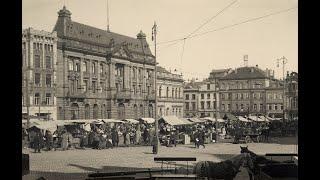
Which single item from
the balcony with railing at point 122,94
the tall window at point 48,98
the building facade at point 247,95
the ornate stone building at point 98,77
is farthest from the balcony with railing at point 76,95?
the building facade at point 247,95

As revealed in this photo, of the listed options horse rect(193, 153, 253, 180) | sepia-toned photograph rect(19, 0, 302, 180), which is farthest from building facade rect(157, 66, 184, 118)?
horse rect(193, 153, 253, 180)

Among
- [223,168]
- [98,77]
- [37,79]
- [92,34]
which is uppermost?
[92,34]

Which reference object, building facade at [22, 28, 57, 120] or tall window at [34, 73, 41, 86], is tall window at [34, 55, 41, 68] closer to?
building facade at [22, 28, 57, 120]

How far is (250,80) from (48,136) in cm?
2786

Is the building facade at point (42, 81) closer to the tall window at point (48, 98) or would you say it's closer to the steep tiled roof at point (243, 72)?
the tall window at point (48, 98)

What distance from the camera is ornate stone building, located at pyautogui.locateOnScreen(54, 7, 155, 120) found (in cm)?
2906

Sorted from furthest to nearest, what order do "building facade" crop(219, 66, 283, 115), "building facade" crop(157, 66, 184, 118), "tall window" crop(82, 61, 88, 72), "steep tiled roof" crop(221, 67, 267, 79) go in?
"building facade" crop(219, 66, 283, 115) < "building facade" crop(157, 66, 184, 118) < "tall window" crop(82, 61, 88, 72) < "steep tiled roof" crop(221, 67, 267, 79)

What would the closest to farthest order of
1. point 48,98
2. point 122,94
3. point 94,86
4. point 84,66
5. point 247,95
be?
1. point 48,98
2. point 122,94
3. point 84,66
4. point 94,86
5. point 247,95

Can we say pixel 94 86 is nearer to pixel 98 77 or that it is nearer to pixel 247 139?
pixel 98 77

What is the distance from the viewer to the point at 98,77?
30953 mm

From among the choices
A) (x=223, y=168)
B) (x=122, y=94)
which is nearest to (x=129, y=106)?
(x=122, y=94)

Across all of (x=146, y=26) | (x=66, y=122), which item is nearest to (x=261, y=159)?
(x=146, y=26)
